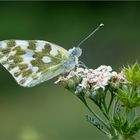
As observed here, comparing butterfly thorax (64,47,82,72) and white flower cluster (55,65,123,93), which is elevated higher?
butterfly thorax (64,47,82,72)

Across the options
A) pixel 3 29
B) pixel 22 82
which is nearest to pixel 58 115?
pixel 3 29

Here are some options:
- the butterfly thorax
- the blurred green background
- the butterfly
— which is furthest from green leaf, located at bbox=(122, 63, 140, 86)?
the blurred green background

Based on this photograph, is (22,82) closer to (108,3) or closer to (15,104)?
(15,104)

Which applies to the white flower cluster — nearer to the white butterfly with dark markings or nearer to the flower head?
the flower head

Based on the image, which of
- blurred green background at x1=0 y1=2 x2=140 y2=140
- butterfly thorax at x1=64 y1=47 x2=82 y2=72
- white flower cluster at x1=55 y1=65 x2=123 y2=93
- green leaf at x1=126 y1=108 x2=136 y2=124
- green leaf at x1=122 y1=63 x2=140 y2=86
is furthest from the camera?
blurred green background at x1=0 y1=2 x2=140 y2=140

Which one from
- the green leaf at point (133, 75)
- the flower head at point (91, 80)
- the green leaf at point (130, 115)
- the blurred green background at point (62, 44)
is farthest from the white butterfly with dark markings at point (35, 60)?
the blurred green background at point (62, 44)

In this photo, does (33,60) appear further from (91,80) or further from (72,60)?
(91,80)

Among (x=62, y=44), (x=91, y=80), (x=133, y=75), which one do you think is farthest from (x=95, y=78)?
(x=62, y=44)

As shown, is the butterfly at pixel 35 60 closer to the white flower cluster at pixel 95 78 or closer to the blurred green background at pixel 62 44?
the white flower cluster at pixel 95 78
